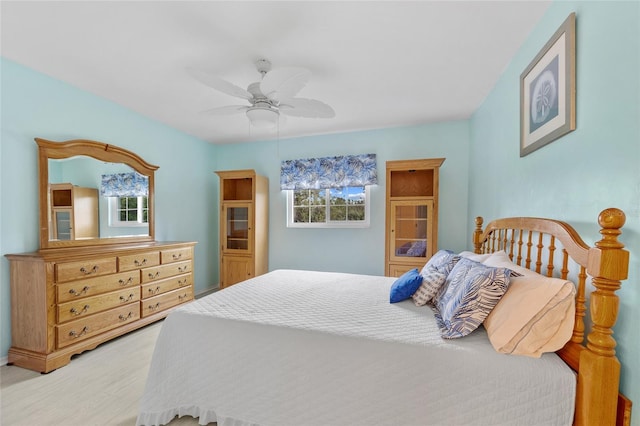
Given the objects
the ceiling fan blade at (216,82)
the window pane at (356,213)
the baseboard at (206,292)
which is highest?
the ceiling fan blade at (216,82)

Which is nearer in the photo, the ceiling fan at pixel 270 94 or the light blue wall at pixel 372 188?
the ceiling fan at pixel 270 94

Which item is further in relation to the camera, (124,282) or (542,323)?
(124,282)

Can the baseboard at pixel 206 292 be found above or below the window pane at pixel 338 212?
below

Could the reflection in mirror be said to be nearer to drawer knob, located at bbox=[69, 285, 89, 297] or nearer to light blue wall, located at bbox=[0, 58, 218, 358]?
light blue wall, located at bbox=[0, 58, 218, 358]

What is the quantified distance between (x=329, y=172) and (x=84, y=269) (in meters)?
3.05

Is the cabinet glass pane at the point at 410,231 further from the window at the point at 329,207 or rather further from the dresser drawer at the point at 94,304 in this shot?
the dresser drawer at the point at 94,304

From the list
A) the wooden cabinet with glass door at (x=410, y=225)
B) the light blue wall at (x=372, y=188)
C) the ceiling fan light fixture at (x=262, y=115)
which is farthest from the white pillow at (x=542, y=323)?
the light blue wall at (x=372, y=188)

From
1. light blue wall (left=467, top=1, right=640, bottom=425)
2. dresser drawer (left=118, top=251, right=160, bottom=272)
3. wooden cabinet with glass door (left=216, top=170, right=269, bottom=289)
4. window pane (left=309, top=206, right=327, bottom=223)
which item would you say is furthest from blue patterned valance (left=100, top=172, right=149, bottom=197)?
light blue wall (left=467, top=1, right=640, bottom=425)

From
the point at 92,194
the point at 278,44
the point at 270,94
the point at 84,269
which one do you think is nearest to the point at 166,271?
the point at 84,269

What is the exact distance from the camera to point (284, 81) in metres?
1.71

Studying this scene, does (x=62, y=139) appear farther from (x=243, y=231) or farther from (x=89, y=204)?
(x=243, y=231)

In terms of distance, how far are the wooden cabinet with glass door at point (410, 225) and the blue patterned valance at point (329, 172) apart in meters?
0.45

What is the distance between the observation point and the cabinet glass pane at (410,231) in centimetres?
345

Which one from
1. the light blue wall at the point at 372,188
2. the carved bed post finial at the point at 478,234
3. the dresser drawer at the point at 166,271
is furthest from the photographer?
the light blue wall at the point at 372,188
